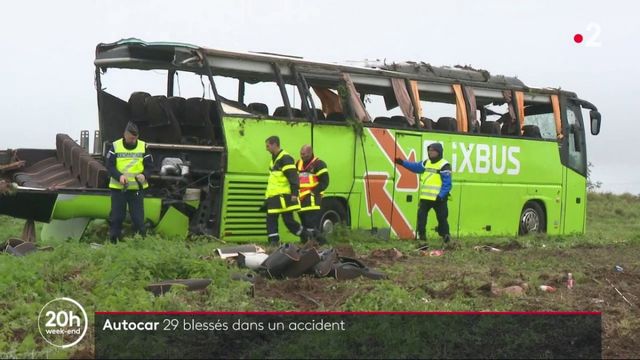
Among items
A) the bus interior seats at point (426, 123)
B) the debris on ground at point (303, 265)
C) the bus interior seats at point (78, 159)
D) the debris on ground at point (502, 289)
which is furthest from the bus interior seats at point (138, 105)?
the debris on ground at point (502, 289)

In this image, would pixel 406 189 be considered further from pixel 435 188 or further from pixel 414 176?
pixel 435 188

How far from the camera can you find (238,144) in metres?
12.1

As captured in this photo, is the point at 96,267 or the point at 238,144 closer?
the point at 96,267

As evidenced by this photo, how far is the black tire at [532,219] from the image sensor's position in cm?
1705

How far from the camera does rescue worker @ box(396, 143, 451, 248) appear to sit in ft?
44.0

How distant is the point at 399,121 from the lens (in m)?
14.6

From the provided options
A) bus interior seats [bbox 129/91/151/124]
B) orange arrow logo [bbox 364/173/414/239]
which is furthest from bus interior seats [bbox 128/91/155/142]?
orange arrow logo [bbox 364/173/414/239]

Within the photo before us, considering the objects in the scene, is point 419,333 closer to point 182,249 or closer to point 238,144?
point 182,249

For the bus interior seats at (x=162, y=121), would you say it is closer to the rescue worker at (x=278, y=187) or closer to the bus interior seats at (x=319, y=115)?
the rescue worker at (x=278, y=187)

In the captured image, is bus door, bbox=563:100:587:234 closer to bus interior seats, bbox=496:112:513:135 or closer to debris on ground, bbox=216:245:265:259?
bus interior seats, bbox=496:112:513:135

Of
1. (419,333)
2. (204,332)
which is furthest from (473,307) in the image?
(204,332)

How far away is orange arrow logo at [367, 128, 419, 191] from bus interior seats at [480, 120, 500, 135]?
205 cm

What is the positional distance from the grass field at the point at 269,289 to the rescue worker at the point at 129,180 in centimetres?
158

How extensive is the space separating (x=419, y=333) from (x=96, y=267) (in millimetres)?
3271
